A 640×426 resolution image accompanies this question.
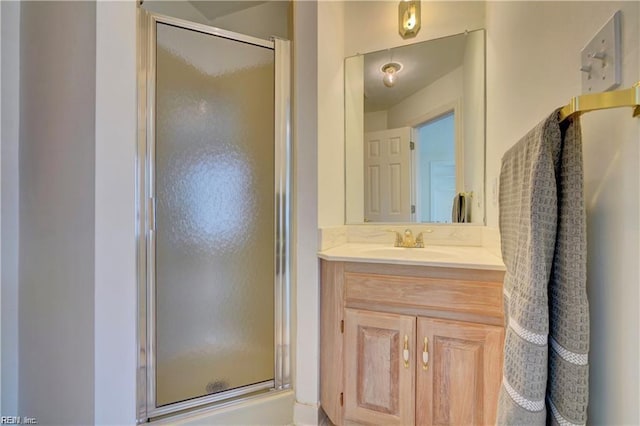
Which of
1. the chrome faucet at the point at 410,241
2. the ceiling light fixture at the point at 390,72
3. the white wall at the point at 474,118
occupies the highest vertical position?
the ceiling light fixture at the point at 390,72

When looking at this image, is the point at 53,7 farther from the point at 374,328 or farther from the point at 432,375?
the point at 432,375

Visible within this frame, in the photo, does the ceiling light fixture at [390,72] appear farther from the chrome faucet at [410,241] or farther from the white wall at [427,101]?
the chrome faucet at [410,241]

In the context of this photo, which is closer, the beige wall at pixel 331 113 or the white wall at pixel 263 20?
the beige wall at pixel 331 113

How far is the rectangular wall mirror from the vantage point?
1745 millimetres

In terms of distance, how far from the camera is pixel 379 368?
4.16ft

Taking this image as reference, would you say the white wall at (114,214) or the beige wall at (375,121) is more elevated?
the beige wall at (375,121)

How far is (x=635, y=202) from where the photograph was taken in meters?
0.49

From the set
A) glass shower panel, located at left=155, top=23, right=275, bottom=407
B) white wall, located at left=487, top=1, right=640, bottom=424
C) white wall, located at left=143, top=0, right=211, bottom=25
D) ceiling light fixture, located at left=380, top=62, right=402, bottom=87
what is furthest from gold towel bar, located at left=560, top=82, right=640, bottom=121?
white wall, located at left=143, top=0, right=211, bottom=25

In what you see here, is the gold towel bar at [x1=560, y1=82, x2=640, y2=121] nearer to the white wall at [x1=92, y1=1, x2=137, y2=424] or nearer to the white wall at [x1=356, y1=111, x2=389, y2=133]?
the white wall at [x1=92, y1=1, x2=137, y2=424]

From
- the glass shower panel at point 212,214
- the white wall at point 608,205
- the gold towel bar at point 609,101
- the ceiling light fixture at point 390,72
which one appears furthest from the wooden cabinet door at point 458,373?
the ceiling light fixture at point 390,72

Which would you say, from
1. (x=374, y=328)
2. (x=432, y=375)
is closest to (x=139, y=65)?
(x=374, y=328)

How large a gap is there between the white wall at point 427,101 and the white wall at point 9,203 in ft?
5.97

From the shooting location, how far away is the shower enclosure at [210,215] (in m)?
1.32

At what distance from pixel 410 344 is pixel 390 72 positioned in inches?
64.0
